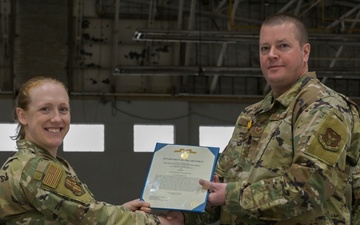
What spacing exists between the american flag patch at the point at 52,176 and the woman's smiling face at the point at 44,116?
22cm

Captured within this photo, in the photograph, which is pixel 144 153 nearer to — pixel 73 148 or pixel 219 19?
pixel 73 148

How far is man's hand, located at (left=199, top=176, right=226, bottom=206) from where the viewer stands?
3.75 metres

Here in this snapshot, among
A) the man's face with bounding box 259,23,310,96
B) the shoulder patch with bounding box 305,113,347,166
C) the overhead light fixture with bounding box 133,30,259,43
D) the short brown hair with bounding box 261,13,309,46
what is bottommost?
the shoulder patch with bounding box 305,113,347,166

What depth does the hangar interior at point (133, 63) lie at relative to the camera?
16.4 m

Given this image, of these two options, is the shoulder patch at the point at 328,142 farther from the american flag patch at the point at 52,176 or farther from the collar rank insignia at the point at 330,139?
the american flag patch at the point at 52,176

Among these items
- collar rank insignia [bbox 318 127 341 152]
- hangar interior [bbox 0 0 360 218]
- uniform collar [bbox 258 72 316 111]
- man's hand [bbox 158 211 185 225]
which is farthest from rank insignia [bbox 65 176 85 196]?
hangar interior [bbox 0 0 360 218]

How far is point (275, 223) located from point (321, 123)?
61 centimetres

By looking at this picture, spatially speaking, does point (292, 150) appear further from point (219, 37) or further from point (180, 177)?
point (219, 37)

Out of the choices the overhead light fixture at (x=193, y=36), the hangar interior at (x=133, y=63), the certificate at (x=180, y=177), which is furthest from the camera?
the hangar interior at (x=133, y=63)

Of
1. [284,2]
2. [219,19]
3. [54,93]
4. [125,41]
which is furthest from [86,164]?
[54,93]

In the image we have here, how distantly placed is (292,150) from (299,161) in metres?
0.16

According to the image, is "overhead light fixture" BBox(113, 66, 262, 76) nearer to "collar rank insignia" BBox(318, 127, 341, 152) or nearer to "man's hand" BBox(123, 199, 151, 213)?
A: "man's hand" BBox(123, 199, 151, 213)

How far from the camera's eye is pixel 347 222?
3.74 m

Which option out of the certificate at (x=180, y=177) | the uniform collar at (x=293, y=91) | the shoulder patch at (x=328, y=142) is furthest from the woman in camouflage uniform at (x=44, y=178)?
the shoulder patch at (x=328, y=142)
